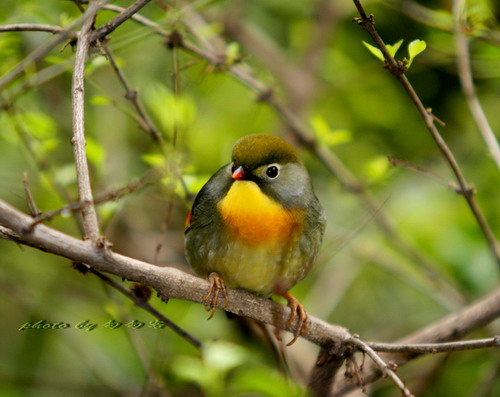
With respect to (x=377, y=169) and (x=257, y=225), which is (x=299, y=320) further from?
(x=377, y=169)

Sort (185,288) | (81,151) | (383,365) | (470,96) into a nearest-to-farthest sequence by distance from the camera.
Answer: (81,151)
(383,365)
(185,288)
(470,96)

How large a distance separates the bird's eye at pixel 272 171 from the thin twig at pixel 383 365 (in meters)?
0.87

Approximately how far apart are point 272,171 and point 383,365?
1190mm

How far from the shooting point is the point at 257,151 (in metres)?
3.05

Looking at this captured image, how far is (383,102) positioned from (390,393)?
2539 millimetres

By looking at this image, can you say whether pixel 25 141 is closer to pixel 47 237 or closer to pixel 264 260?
pixel 264 260

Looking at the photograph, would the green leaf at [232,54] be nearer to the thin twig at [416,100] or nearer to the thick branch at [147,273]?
the thin twig at [416,100]

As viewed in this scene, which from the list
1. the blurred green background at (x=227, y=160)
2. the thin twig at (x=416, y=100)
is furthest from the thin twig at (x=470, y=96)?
the thin twig at (x=416, y=100)

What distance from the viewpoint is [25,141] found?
349 cm

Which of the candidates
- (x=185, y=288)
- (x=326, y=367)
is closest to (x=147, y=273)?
(x=185, y=288)

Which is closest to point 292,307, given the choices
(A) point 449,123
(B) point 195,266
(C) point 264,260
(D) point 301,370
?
(C) point 264,260

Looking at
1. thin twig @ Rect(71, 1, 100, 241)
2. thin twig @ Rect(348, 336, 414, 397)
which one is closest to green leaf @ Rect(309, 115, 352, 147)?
thin twig @ Rect(348, 336, 414, 397)

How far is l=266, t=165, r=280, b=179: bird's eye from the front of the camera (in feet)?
10.2

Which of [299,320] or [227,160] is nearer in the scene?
[299,320]
